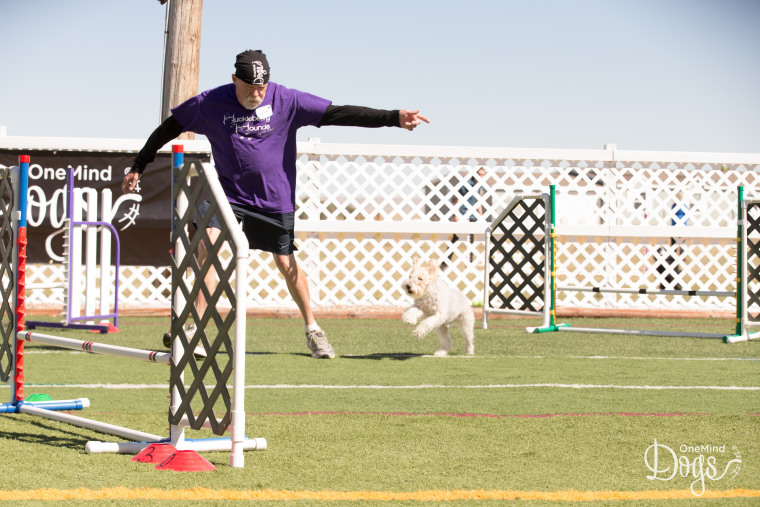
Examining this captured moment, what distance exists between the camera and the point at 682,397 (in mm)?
4707

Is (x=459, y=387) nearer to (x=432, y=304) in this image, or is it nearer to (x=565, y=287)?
(x=432, y=304)

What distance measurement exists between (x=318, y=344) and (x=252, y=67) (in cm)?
215

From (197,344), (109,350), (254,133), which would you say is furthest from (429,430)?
(254,133)

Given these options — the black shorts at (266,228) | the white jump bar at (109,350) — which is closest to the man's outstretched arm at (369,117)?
the black shorts at (266,228)

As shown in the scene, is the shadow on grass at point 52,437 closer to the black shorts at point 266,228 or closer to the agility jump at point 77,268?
the black shorts at point 266,228

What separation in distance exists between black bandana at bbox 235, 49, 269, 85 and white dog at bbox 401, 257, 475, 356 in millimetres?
2135

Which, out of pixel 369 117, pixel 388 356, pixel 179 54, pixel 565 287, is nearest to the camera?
pixel 369 117

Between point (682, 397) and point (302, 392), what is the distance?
2081 millimetres

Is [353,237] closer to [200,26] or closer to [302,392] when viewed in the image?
[200,26]

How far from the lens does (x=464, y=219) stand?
1207 cm

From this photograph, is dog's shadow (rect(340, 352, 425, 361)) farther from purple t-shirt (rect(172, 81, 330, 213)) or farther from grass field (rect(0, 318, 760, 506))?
purple t-shirt (rect(172, 81, 330, 213))

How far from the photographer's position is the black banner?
10695 mm

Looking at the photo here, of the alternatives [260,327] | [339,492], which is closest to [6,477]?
[339,492]

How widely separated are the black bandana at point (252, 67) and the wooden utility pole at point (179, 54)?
19.2ft
